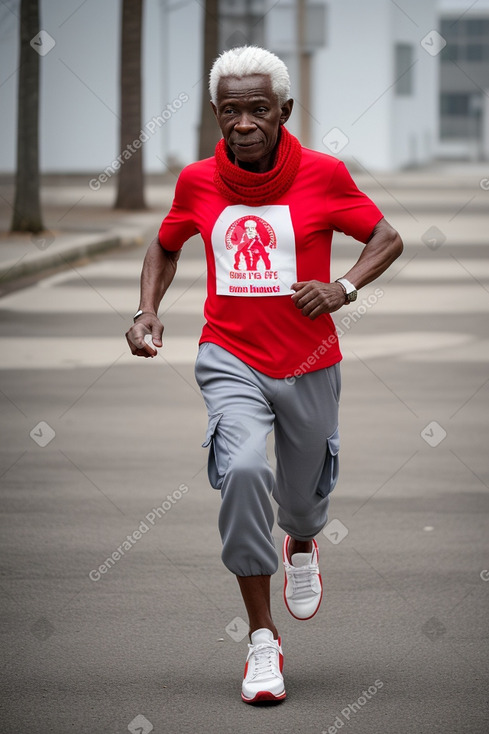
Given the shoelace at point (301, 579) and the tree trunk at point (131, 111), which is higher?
the tree trunk at point (131, 111)

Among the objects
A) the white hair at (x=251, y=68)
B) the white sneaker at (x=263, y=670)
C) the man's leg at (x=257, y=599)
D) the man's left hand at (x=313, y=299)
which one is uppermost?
the white hair at (x=251, y=68)

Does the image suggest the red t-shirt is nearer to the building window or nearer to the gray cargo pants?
the gray cargo pants

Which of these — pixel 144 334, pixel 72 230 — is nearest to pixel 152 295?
pixel 144 334

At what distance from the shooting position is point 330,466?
177 inches

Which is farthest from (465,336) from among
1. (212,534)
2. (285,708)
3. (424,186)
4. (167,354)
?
(424,186)

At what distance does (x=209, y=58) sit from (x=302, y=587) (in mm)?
30290

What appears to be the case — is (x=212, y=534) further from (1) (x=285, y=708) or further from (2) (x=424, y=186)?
(2) (x=424, y=186)

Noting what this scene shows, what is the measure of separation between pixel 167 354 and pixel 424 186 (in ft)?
104

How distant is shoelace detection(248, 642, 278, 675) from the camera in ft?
13.6

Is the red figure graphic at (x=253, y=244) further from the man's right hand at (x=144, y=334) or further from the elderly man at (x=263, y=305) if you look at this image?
the man's right hand at (x=144, y=334)

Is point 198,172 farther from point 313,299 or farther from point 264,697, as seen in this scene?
point 264,697

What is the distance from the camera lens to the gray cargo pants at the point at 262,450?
4.07 meters

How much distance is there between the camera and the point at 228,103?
13.8 feet

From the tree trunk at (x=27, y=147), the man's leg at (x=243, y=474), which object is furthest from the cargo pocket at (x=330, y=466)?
the tree trunk at (x=27, y=147)
